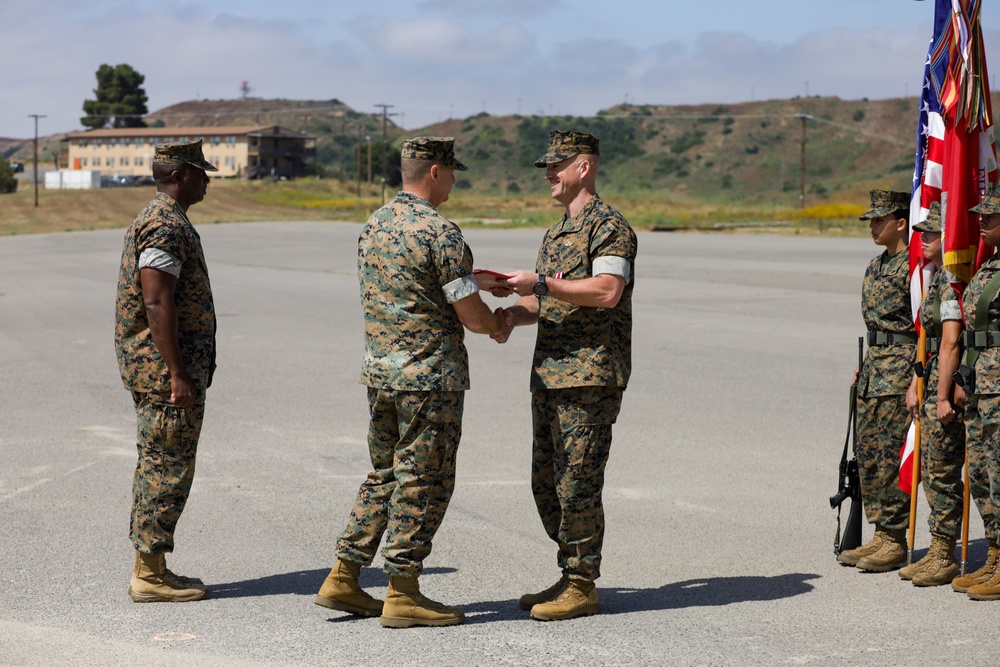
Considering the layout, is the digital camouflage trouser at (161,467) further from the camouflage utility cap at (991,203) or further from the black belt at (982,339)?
the camouflage utility cap at (991,203)

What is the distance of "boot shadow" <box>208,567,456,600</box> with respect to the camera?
5512mm

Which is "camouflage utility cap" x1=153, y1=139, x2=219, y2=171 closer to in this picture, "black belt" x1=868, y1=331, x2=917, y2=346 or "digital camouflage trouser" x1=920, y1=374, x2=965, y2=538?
"black belt" x1=868, y1=331, x2=917, y2=346

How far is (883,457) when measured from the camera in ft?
20.2

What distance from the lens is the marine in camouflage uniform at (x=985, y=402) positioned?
17.5 ft

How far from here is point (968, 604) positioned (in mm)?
5402

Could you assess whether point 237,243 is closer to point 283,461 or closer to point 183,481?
point 283,461

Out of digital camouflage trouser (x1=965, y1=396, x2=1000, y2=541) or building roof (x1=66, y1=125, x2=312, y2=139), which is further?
building roof (x1=66, y1=125, x2=312, y2=139)

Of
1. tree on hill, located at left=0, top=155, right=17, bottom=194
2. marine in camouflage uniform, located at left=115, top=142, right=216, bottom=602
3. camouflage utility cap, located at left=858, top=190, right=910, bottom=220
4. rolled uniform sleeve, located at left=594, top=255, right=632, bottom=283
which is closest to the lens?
rolled uniform sleeve, located at left=594, top=255, right=632, bottom=283

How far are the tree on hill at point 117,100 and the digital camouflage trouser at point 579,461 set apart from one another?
543ft

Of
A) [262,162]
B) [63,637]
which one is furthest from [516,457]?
[262,162]

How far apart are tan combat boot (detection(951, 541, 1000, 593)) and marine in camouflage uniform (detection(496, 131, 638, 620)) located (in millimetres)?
1722

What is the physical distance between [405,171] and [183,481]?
5.62 feet

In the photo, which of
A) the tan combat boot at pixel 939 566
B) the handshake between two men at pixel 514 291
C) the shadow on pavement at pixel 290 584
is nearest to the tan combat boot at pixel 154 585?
the shadow on pavement at pixel 290 584

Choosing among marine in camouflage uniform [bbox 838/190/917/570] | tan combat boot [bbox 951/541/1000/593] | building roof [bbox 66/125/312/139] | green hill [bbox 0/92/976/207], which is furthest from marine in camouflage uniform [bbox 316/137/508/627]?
building roof [bbox 66/125/312/139]
